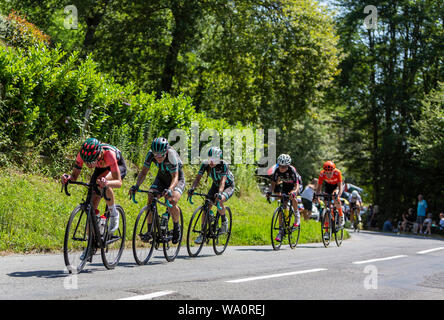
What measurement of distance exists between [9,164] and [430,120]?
2628 cm

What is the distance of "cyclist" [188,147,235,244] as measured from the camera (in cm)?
1064

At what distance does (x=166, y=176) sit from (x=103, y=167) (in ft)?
5.09

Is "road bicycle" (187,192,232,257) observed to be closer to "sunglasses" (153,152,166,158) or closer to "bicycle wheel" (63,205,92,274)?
"sunglasses" (153,152,166,158)

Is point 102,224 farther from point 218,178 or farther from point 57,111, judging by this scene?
point 57,111

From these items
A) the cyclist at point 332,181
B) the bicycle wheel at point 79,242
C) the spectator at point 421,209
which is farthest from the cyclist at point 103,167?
the spectator at point 421,209

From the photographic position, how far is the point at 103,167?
26.5 ft

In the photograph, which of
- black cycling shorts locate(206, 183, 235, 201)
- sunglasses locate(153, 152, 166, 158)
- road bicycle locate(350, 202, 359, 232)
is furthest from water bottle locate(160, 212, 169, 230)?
road bicycle locate(350, 202, 359, 232)

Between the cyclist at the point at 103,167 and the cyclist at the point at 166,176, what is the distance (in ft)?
2.30

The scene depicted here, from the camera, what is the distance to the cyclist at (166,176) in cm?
881

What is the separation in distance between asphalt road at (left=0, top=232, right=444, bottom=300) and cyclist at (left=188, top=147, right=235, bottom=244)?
94 centimetres

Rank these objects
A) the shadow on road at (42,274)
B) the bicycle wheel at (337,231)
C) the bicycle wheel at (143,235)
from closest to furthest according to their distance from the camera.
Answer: the shadow on road at (42,274) → the bicycle wheel at (143,235) → the bicycle wheel at (337,231)

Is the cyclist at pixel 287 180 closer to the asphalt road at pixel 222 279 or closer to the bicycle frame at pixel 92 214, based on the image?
the asphalt road at pixel 222 279

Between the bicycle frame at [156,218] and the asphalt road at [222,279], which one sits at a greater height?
the bicycle frame at [156,218]
